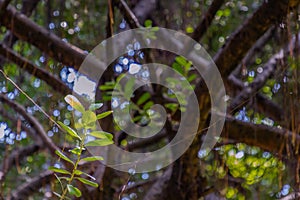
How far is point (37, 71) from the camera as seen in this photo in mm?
1474

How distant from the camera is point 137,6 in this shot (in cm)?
184

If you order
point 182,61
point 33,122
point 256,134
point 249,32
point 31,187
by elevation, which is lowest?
point 31,187

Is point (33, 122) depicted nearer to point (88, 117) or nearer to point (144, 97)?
point (144, 97)

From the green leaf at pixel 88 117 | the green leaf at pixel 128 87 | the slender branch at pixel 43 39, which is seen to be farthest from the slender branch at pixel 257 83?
the green leaf at pixel 88 117

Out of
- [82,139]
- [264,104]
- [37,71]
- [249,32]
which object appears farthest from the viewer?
[264,104]

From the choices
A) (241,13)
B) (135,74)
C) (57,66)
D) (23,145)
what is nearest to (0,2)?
(57,66)

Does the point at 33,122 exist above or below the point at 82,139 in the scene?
below

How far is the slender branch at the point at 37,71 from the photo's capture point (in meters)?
1.42

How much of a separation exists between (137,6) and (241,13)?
35cm

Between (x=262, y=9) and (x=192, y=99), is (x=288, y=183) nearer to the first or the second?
(x=192, y=99)

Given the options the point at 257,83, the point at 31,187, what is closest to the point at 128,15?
the point at 257,83

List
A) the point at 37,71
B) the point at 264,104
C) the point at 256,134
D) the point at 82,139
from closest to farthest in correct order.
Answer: the point at 82,139 → the point at 256,134 → the point at 37,71 → the point at 264,104

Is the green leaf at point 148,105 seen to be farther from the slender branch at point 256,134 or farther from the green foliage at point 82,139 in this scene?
the green foliage at point 82,139

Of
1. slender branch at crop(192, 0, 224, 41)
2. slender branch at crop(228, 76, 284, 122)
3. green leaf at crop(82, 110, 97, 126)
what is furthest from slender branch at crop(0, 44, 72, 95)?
green leaf at crop(82, 110, 97, 126)
